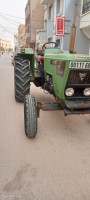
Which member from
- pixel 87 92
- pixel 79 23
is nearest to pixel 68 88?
pixel 87 92

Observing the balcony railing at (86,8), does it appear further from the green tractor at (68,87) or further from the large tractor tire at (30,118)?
the large tractor tire at (30,118)

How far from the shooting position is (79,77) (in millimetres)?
2129

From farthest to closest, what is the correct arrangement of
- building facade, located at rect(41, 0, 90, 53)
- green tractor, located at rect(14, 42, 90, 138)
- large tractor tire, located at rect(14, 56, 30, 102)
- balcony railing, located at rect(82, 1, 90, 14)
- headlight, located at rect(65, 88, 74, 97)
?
building facade, located at rect(41, 0, 90, 53) → balcony railing, located at rect(82, 1, 90, 14) → large tractor tire, located at rect(14, 56, 30, 102) → headlight, located at rect(65, 88, 74, 97) → green tractor, located at rect(14, 42, 90, 138)

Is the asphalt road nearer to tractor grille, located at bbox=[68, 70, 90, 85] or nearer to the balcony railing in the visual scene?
tractor grille, located at bbox=[68, 70, 90, 85]

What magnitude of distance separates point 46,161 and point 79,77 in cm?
122

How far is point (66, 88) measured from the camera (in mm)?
2162

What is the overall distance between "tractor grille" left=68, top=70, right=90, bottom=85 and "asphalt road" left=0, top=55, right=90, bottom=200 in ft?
3.22

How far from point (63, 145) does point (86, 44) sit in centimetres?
1025

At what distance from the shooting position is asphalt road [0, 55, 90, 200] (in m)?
1.57

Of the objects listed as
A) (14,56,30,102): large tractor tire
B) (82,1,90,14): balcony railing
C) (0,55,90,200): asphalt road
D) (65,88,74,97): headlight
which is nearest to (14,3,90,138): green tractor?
(65,88,74,97): headlight

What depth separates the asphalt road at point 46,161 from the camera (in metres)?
1.57

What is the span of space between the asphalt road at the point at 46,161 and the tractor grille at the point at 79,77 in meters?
0.98

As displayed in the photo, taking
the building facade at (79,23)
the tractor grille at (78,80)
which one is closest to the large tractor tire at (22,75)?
the tractor grille at (78,80)

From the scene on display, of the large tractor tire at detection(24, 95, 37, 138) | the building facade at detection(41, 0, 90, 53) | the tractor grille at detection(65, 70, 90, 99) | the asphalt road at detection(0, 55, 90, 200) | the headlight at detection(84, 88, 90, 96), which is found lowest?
the asphalt road at detection(0, 55, 90, 200)
